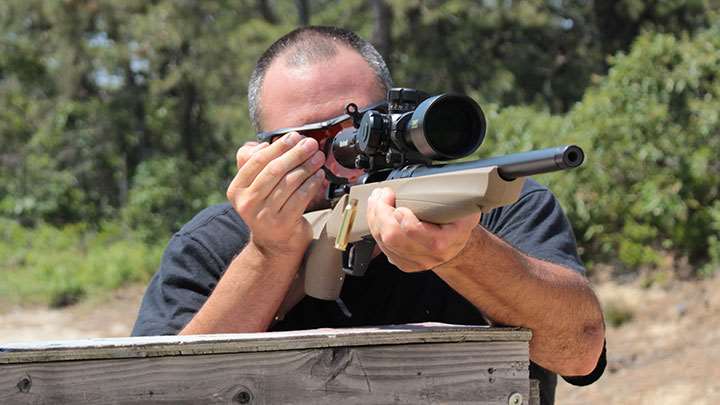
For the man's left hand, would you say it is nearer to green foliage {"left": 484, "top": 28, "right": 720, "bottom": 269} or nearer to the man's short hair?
the man's short hair

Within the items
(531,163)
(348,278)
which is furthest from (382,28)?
(531,163)

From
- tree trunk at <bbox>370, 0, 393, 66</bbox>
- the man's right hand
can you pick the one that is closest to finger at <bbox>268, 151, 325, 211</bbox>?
the man's right hand

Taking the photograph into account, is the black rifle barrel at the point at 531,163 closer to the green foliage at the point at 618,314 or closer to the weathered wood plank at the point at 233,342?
the weathered wood plank at the point at 233,342

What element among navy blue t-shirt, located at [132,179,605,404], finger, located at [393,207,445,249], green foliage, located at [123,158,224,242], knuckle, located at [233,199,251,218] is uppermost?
finger, located at [393,207,445,249]

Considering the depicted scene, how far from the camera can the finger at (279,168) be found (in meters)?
2.24

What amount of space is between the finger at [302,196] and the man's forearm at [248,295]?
0.60ft

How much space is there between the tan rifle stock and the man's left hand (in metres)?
0.02

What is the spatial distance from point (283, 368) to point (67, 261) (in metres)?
12.3

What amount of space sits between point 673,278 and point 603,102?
1.65 metres

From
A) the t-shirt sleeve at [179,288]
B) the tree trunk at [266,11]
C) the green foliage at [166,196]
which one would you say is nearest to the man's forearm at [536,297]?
the t-shirt sleeve at [179,288]

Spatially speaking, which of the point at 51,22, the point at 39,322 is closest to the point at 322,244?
the point at 39,322

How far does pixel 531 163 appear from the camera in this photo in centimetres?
164

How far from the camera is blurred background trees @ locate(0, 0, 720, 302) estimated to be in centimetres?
833

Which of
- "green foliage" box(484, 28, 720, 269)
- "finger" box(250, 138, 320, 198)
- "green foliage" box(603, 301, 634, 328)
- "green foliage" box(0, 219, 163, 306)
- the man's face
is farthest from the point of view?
"green foliage" box(0, 219, 163, 306)
